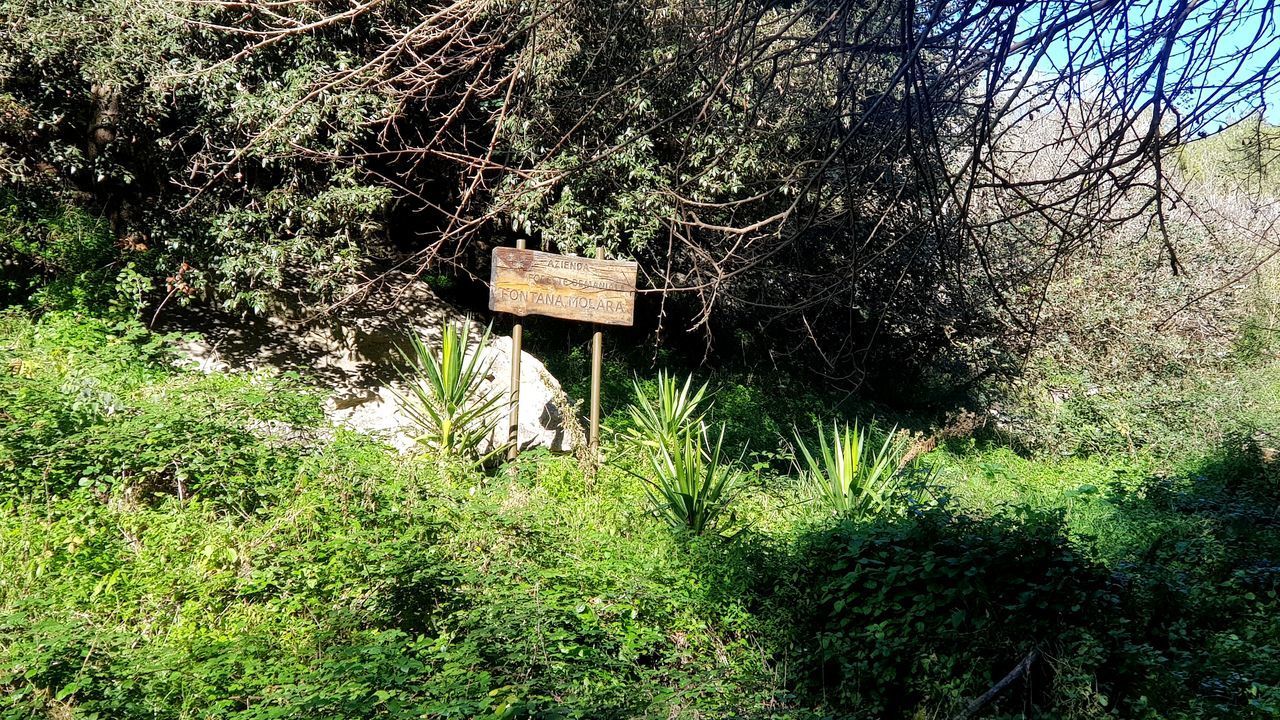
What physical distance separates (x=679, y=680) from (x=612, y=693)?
0.38 meters

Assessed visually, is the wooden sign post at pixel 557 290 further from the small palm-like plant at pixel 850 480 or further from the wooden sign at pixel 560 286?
the small palm-like plant at pixel 850 480

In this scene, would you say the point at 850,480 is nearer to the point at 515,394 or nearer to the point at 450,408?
the point at 515,394

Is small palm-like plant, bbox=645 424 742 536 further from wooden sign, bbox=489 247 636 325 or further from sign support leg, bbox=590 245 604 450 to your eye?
wooden sign, bbox=489 247 636 325

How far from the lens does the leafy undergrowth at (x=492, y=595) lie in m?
3.40

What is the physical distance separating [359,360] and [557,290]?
207cm

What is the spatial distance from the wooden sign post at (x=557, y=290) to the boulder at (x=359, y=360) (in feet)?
1.20

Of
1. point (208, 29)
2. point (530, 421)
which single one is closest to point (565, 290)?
point (530, 421)

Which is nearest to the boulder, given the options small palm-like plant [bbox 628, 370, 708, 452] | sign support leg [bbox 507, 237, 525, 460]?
sign support leg [bbox 507, 237, 525, 460]

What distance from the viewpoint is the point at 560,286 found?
7117 mm

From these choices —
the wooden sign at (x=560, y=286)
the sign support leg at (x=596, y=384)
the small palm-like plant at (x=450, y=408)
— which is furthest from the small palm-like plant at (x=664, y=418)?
the small palm-like plant at (x=450, y=408)

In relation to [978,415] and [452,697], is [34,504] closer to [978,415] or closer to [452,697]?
[452,697]

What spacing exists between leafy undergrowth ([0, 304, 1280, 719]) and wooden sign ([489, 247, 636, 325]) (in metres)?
1.85

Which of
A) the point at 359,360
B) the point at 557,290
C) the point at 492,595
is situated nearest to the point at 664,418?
the point at 557,290

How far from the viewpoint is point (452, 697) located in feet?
10.4
